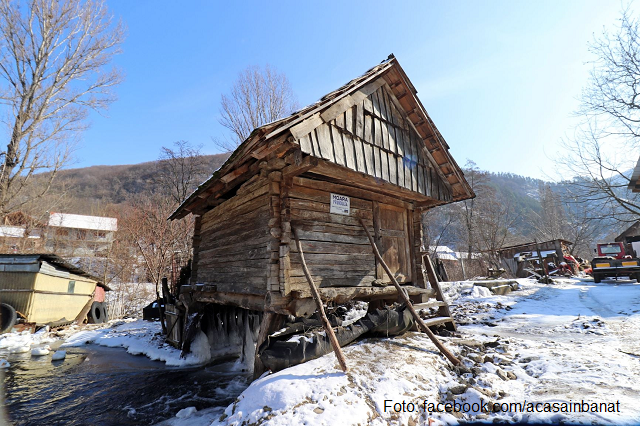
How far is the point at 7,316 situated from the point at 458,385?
15.2 metres

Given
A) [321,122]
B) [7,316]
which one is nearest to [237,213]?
[321,122]

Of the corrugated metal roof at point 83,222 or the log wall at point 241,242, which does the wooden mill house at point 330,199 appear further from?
the corrugated metal roof at point 83,222

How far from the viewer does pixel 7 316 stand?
11.2 meters

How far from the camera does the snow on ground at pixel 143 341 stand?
905 cm

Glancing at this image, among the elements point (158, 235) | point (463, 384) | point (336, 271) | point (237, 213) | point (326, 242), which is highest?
point (158, 235)

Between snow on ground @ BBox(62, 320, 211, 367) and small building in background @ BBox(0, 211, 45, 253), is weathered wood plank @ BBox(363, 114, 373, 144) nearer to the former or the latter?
snow on ground @ BBox(62, 320, 211, 367)

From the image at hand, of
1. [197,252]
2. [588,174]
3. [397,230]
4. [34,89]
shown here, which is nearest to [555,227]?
[588,174]

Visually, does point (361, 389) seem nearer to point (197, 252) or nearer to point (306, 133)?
point (306, 133)

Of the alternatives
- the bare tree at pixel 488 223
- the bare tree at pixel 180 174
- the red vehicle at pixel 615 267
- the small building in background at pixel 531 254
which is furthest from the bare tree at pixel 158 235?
the bare tree at pixel 488 223

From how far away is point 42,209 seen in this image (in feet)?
62.8

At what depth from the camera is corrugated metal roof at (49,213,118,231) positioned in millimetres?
Answer: 26839

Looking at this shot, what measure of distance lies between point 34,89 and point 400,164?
1933 cm

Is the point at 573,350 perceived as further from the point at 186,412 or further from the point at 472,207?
the point at 472,207

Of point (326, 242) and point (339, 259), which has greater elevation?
point (326, 242)
